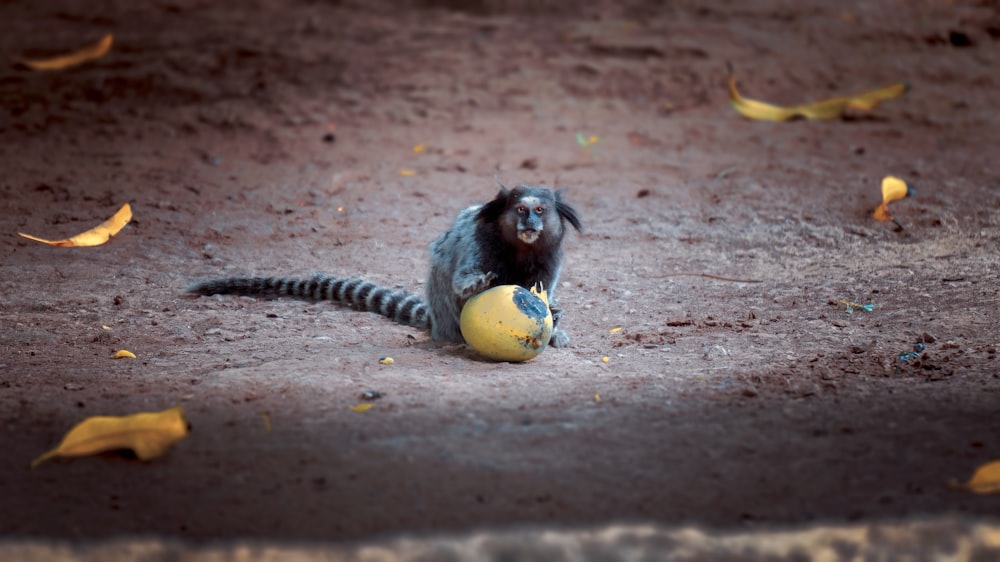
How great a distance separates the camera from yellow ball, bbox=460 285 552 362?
5262mm

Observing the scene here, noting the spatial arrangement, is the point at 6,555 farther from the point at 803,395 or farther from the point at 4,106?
the point at 4,106

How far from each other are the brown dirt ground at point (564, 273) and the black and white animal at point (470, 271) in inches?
8.3

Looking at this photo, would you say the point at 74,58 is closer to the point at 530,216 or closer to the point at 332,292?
the point at 332,292

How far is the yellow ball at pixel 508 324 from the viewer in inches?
207

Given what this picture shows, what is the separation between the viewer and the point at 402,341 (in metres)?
6.03

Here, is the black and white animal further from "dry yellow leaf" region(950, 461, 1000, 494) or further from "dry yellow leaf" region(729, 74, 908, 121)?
"dry yellow leaf" region(729, 74, 908, 121)

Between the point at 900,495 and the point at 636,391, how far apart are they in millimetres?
1378

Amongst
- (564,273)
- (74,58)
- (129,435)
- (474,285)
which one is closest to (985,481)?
(474,285)

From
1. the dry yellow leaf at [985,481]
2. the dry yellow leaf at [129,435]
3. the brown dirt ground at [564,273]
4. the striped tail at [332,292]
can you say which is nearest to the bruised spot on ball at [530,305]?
the brown dirt ground at [564,273]

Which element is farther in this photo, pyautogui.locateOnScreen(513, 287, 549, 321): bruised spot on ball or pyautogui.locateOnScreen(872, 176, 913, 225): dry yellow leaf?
pyautogui.locateOnScreen(872, 176, 913, 225): dry yellow leaf

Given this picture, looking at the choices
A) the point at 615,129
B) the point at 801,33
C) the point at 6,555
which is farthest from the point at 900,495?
the point at 801,33

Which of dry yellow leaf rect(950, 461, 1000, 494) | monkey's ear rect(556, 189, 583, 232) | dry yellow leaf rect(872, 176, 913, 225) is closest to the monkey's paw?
monkey's ear rect(556, 189, 583, 232)

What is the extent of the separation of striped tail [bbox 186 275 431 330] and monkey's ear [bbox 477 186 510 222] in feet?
2.63

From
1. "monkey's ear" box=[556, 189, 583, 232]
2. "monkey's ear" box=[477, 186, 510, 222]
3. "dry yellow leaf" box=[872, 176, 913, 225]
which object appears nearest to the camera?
"monkey's ear" box=[477, 186, 510, 222]
